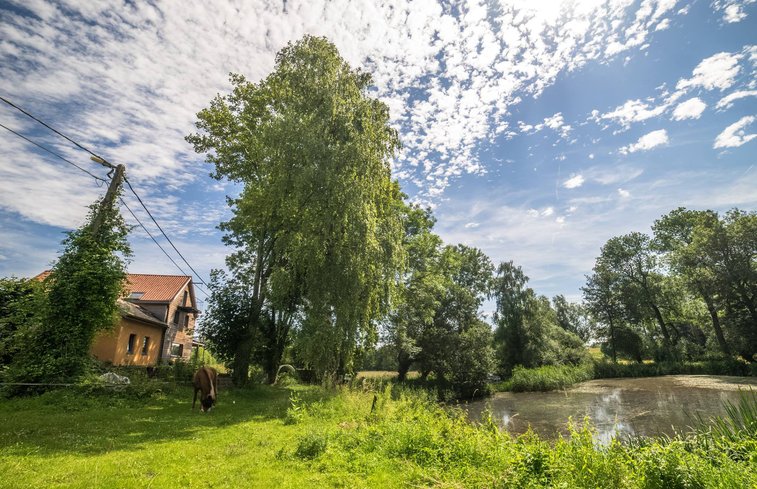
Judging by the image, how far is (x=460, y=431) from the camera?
8.13m

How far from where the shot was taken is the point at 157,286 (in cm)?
3478

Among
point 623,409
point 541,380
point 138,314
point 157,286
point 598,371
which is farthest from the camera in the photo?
point 598,371

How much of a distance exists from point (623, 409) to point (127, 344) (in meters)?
33.8

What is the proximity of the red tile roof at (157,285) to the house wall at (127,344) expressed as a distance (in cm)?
385

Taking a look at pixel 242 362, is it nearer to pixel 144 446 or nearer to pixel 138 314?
pixel 144 446

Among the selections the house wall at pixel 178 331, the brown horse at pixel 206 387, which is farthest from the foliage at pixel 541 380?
the house wall at pixel 178 331

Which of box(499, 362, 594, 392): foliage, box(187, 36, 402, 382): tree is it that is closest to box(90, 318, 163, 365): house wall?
box(187, 36, 402, 382): tree

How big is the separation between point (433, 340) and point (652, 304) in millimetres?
33497

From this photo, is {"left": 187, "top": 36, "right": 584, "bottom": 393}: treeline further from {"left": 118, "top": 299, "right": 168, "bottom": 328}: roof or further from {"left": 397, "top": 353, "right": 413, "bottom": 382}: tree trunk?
{"left": 397, "top": 353, "right": 413, "bottom": 382}: tree trunk

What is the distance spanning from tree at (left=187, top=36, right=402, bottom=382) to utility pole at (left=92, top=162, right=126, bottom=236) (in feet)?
19.9

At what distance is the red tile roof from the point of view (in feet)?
109

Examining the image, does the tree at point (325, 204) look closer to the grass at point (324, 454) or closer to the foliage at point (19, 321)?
the grass at point (324, 454)

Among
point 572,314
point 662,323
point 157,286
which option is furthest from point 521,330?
point 572,314

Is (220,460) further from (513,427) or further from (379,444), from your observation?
(513,427)
